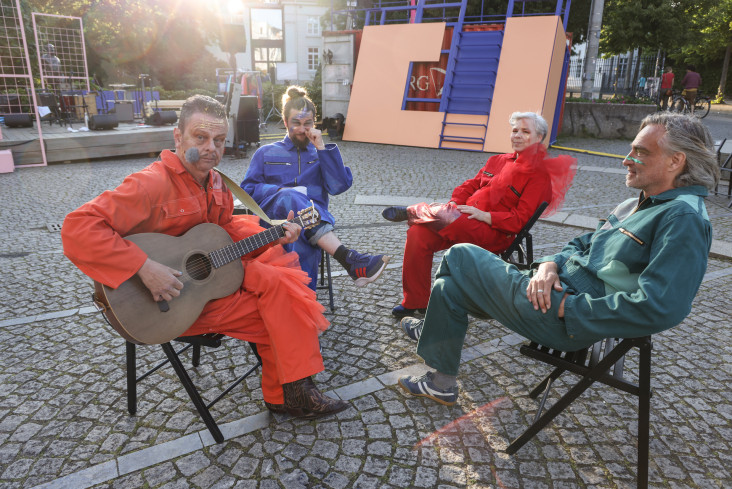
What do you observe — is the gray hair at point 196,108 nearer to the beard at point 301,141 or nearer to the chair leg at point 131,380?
the chair leg at point 131,380

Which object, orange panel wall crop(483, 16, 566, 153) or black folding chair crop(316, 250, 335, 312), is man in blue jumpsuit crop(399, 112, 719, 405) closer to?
black folding chair crop(316, 250, 335, 312)

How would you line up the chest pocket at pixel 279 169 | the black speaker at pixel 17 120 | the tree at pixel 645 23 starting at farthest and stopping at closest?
the tree at pixel 645 23 → the black speaker at pixel 17 120 → the chest pocket at pixel 279 169

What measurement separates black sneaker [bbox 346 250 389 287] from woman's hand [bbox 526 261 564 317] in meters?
1.26

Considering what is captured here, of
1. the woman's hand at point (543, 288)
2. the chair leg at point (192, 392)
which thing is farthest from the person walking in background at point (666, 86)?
the chair leg at point (192, 392)

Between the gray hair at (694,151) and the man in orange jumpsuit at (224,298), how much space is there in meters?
1.78

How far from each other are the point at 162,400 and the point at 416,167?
813cm

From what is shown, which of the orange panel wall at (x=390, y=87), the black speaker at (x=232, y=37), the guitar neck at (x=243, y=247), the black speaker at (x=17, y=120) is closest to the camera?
the guitar neck at (x=243, y=247)

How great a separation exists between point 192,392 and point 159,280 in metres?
0.58

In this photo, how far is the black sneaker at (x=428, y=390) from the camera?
8.86ft

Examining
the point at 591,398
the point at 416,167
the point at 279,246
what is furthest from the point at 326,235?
the point at 416,167

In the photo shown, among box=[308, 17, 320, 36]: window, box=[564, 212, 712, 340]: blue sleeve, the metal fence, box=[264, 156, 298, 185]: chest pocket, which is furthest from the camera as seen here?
box=[308, 17, 320, 36]: window

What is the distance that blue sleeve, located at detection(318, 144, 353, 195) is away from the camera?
3.85 meters

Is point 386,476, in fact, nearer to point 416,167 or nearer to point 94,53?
point 416,167

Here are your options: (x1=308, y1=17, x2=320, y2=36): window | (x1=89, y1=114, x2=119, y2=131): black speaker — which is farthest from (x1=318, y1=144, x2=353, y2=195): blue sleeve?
(x1=308, y1=17, x2=320, y2=36): window
